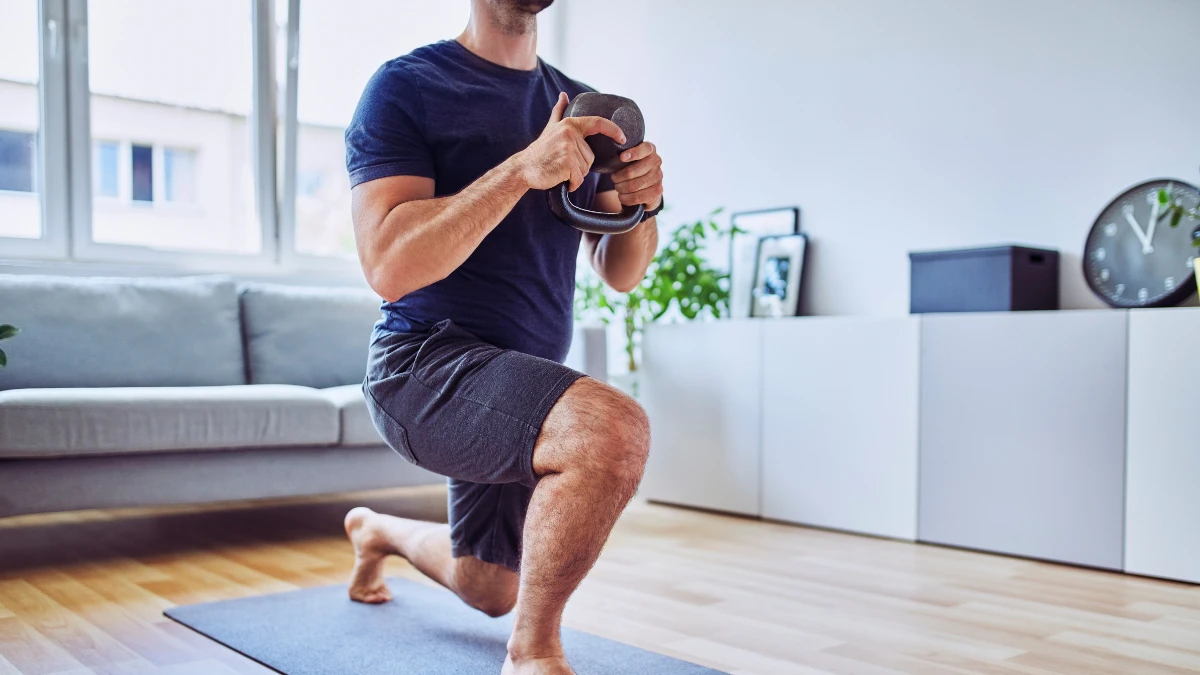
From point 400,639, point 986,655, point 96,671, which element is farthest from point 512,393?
point 986,655

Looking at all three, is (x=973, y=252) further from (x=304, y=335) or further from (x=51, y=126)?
(x=51, y=126)

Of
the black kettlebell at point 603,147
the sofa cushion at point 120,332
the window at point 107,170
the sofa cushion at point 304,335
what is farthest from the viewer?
the window at point 107,170

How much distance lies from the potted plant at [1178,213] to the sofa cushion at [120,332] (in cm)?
281

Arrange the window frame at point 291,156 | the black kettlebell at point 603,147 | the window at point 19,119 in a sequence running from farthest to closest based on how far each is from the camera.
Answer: the window frame at point 291,156
the window at point 19,119
the black kettlebell at point 603,147

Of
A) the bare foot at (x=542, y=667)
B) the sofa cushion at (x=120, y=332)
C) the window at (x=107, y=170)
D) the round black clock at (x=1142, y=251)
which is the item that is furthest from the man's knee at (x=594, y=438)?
the window at (x=107, y=170)

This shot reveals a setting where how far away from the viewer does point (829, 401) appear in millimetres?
3369

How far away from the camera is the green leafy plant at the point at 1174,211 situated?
2.64m

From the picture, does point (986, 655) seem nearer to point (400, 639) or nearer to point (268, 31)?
point (400, 639)

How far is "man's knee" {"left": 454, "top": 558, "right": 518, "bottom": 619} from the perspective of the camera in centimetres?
184

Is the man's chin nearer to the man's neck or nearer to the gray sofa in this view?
the man's neck

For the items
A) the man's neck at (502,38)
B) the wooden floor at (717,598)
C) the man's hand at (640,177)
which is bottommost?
the wooden floor at (717,598)

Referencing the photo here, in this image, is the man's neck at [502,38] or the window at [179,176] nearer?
the man's neck at [502,38]

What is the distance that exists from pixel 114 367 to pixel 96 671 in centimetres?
161

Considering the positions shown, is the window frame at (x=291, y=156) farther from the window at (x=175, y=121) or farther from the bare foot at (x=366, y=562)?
the bare foot at (x=366, y=562)
